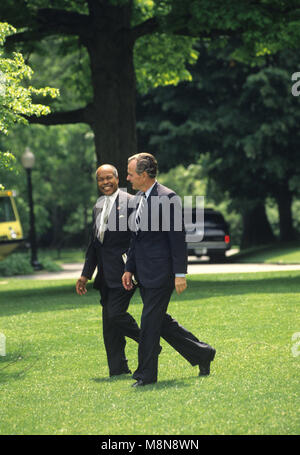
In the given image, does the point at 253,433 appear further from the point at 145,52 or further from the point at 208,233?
the point at 208,233

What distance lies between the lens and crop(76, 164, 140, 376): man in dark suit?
7.83m

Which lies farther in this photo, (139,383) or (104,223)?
(104,223)

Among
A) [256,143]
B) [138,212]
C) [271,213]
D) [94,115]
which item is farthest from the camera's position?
[271,213]

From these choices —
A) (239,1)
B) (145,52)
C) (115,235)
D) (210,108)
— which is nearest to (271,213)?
(210,108)

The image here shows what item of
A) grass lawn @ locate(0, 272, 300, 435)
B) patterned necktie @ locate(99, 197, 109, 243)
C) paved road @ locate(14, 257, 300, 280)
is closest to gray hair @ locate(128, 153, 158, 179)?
patterned necktie @ locate(99, 197, 109, 243)

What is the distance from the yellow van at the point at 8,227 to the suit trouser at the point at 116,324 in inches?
813

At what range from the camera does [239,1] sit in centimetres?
1606

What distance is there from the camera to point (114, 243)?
789 centimetres

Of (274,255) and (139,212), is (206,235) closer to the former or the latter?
(274,255)

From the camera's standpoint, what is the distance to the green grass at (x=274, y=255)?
2670 centimetres

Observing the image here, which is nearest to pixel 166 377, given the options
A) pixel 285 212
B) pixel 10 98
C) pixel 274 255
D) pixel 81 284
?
pixel 81 284

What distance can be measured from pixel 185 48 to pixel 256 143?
8.08 metres

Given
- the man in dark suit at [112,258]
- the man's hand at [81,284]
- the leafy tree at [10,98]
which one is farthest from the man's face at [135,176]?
the leafy tree at [10,98]

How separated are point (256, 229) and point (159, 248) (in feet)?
93.3
